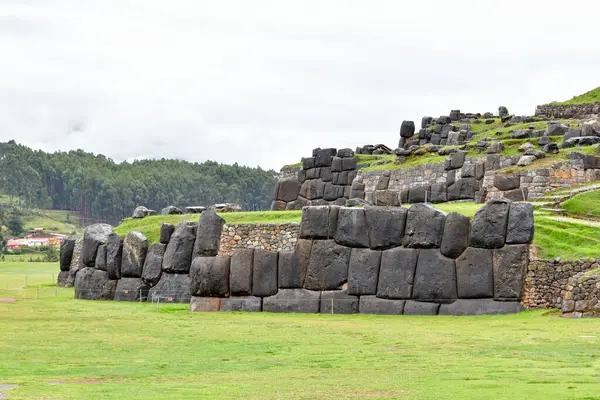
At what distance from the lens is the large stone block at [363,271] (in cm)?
4056

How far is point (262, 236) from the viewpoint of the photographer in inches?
1686

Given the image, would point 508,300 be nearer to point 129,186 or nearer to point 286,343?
point 286,343

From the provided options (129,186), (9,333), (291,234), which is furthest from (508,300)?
(129,186)

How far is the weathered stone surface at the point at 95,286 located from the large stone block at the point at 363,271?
46.7 ft

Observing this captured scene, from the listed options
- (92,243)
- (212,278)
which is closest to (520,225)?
(212,278)

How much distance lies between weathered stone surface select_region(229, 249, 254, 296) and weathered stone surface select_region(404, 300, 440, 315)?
659cm

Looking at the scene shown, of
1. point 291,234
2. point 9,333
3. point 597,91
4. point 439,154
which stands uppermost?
point 597,91

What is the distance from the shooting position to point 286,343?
29703mm

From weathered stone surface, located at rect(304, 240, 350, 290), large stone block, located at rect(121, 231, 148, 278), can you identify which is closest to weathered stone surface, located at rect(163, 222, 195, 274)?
large stone block, located at rect(121, 231, 148, 278)

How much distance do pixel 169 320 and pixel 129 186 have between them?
162 metres

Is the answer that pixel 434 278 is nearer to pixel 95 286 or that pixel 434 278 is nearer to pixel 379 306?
pixel 379 306

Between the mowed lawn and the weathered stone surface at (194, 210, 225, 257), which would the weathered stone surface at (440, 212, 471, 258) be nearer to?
the mowed lawn

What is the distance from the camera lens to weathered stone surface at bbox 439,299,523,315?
3753 centimetres

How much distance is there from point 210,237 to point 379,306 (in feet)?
25.9
